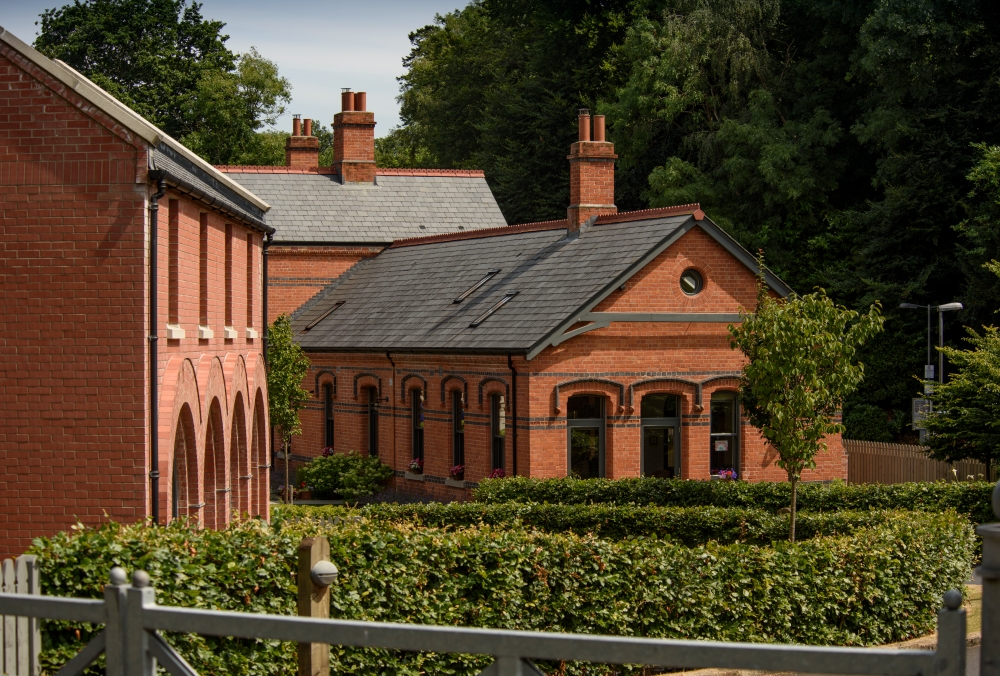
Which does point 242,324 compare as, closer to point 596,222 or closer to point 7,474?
point 7,474

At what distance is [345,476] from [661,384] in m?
8.78

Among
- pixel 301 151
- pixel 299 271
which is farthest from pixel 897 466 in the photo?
pixel 301 151

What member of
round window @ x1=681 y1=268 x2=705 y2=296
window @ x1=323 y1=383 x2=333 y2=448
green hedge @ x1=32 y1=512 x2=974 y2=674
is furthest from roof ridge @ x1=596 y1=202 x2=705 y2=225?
green hedge @ x1=32 y1=512 x2=974 y2=674

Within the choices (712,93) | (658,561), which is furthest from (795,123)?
(658,561)

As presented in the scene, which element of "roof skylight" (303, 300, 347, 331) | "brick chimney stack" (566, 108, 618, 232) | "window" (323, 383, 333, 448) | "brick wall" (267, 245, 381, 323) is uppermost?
"brick chimney stack" (566, 108, 618, 232)

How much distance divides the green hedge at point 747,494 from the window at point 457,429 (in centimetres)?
605

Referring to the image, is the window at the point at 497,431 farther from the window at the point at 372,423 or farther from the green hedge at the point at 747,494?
the window at the point at 372,423

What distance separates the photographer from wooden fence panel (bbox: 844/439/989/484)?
30141mm

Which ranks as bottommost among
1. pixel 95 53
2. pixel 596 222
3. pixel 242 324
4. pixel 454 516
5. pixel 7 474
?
pixel 454 516

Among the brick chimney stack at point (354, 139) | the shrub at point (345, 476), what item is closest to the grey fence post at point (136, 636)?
the shrub at point (345, 476)

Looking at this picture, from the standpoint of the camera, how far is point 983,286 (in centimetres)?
3850

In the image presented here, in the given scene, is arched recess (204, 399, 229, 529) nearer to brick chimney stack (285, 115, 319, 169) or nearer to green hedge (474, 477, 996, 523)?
green hedge (474, 477, 996, 523)

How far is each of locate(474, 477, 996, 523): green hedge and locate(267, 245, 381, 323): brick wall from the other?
704 inches

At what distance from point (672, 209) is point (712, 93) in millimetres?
23594
